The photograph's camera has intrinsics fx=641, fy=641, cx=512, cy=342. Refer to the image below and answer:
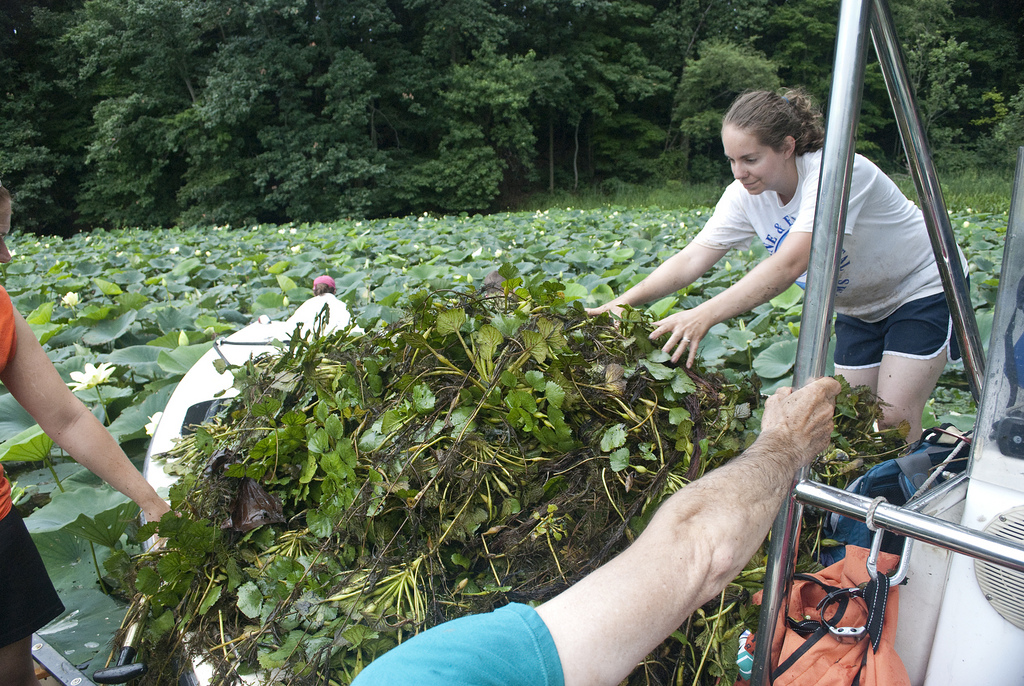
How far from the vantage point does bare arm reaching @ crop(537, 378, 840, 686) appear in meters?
0.74

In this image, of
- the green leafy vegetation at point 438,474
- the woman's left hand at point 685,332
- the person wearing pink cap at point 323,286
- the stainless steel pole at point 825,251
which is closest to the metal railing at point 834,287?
the stainless steel pole at point 825,251

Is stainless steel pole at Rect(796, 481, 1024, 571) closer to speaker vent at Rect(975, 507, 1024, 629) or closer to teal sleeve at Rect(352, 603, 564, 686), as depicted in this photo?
speaker vent at Rect(975, 507, 1024, 629)

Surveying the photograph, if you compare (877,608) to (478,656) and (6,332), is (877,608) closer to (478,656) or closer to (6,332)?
(478,656)

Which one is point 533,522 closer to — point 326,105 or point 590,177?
point 326,105

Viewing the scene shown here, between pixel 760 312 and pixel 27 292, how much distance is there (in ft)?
17.3

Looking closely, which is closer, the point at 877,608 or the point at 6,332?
the point at 877,608

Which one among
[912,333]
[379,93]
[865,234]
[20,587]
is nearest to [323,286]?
[20,587]

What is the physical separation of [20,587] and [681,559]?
4.73 feet

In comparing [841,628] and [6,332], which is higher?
[6,332]

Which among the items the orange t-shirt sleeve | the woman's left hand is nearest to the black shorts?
the orange t-shirt sleeve

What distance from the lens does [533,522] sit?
3.80 feet

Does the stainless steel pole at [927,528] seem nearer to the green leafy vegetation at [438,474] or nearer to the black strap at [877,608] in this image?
the black strap at [877,608]

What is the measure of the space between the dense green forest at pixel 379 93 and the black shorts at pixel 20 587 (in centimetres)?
1793

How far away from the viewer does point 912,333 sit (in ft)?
6.51
